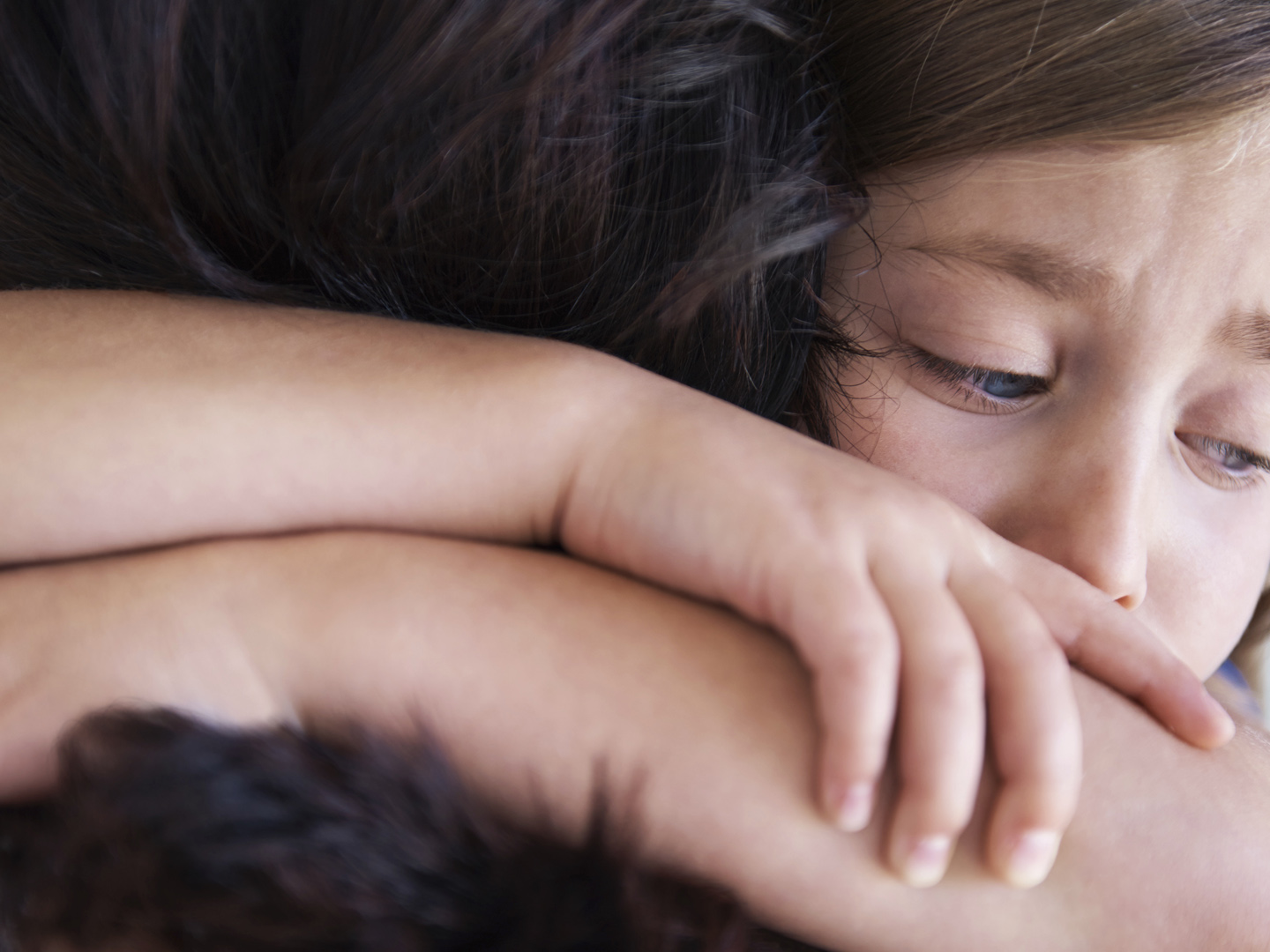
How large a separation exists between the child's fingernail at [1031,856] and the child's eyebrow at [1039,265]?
405 millimetres

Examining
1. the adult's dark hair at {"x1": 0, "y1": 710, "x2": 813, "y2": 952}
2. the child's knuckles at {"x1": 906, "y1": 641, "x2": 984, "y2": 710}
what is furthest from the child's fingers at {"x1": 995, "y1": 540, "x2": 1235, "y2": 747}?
the adult's dark hair at {"x1": 0, "y1": 710, "x2": 813, "y2": 952}

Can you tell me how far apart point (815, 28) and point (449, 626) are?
52 centimetres

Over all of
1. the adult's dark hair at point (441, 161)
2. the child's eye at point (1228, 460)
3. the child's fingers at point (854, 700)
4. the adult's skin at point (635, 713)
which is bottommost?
the adult's skin at point (635, 713)

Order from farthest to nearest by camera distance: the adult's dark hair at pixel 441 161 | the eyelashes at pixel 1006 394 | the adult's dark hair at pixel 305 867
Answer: the eyelashes at pixel 1006 394 → the adult's dark hair at pixel 441 161 → the adult's dark hair at pixel 305 867

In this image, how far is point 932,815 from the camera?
0.37 m

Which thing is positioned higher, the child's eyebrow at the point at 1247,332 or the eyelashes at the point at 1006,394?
the child's eyebrow at the point at 1247,332

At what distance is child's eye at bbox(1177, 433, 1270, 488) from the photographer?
71cm

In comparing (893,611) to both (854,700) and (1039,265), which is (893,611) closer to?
(854,700)

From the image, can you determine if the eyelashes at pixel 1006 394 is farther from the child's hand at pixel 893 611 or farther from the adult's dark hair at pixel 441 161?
the child's hand at pixel 893 611

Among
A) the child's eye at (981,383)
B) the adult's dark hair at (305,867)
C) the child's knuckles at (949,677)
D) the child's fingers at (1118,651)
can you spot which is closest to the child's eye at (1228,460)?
the child's eye at (981,383)

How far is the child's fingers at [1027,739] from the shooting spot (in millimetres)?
368

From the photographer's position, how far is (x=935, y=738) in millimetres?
372

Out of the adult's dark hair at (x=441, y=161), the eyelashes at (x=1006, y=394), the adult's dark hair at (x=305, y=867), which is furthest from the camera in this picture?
the eyelashes at (x=1006, y=394)

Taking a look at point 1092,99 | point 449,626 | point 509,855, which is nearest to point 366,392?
point 449,626
